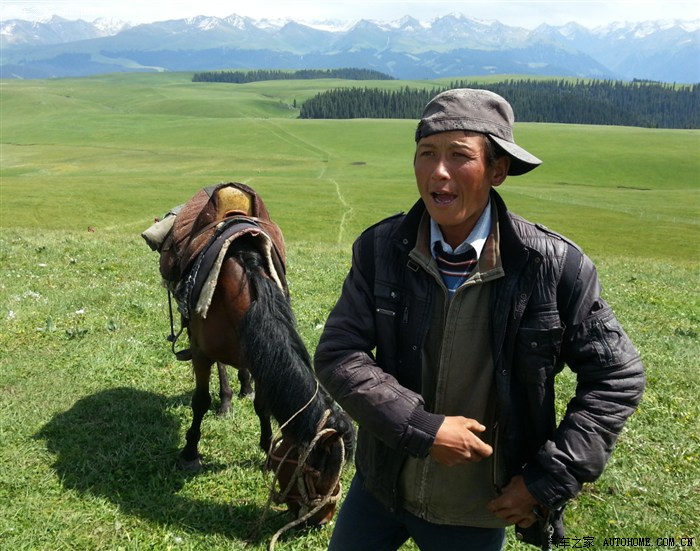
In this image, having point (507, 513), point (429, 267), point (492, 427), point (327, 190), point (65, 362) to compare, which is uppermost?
point (429, 267)

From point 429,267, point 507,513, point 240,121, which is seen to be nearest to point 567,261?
point 429,267

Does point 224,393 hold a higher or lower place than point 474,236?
lower

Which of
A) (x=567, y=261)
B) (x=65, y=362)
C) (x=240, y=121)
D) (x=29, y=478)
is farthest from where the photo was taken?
(x=240, y=121)

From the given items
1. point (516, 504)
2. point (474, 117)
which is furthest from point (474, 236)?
point (516, 504)

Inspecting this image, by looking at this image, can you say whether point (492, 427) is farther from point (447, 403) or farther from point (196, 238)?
point (196, 238)

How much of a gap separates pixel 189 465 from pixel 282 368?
6.21 feet

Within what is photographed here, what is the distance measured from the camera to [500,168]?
2533 millimetres

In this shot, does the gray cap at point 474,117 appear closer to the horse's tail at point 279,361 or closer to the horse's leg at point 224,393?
the horse's tail at point 279,361

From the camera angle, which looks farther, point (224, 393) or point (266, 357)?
point (224, 393)

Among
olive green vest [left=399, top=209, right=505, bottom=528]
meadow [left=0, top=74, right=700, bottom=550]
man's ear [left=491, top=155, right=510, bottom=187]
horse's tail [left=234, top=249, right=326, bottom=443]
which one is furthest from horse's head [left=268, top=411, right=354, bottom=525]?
man's ear [left=491, top=155, right=510, bottom=187]

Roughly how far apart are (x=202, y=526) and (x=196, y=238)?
2740 millimetres

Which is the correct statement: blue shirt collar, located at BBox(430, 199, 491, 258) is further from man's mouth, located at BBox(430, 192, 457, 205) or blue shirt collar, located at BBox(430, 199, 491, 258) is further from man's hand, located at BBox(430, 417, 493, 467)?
man's hand, located at BBox(430, 417, 493, 467)

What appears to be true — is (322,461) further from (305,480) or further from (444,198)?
(444,198)

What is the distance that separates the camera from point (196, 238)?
19.4ft
